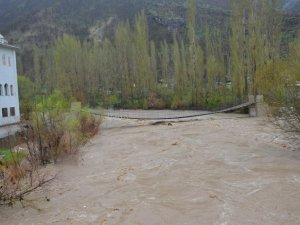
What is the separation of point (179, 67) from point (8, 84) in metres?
18.5

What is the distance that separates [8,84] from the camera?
30469 mm

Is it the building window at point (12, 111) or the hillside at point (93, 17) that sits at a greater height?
the hillside at point (93, 17)

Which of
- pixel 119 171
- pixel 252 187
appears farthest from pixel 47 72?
pixel 252 187

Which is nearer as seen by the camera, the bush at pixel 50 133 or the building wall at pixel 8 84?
the bush at pixel 50 133

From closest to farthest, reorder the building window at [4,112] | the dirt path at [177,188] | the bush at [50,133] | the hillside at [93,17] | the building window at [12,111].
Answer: the dirt path at [177,188] < the bush at [50,133] < the building window at [4,112] < the building window at [12,111] < the hillside at [93,17]

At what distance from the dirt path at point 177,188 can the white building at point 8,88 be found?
16.6m

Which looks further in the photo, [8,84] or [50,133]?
[8,84]

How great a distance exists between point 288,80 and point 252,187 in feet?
14.6

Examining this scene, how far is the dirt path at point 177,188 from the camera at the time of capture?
7551 mm

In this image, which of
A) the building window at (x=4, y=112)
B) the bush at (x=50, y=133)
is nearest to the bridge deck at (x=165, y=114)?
the bush at (x=50, y=133)

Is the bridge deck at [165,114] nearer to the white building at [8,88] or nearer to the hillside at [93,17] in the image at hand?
the white building at [8,88]

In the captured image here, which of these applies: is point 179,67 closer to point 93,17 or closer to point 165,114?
point 165,114

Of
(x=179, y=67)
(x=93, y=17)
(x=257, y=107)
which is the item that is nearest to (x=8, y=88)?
(x=257, y=107)

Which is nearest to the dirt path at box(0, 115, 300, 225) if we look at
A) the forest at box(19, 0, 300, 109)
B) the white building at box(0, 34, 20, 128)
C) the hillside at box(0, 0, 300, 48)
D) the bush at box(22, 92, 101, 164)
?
the bush at box(22, 92, 101, 164)
